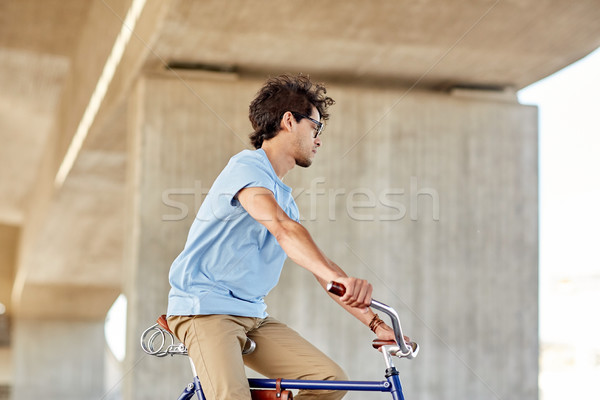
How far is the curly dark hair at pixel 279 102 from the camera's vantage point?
301 cm

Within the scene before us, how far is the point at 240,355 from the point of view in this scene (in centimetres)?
276

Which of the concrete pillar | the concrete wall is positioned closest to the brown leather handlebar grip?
the concrete wall

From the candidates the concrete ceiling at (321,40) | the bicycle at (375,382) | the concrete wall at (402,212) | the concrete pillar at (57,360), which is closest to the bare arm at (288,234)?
the bicycle at (375,382)

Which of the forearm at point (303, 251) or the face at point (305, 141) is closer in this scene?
the forearm at point (303, 251)

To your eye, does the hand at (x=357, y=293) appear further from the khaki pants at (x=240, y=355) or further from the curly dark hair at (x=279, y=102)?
the curly dark hair at (x=279, y=102)

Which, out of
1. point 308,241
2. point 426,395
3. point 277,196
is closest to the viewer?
point 308,241

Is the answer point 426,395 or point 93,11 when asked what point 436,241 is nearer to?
point 426,395

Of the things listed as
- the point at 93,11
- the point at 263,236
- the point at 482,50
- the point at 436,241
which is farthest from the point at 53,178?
the point at 263,236

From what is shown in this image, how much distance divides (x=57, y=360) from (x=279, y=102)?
24417 mm

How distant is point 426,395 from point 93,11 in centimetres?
696

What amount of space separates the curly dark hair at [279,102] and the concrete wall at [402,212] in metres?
4.55

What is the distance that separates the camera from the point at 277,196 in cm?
283

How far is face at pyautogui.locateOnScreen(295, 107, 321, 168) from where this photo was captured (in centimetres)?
299

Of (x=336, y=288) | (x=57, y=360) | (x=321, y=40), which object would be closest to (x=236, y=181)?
(x=336, y=288)
